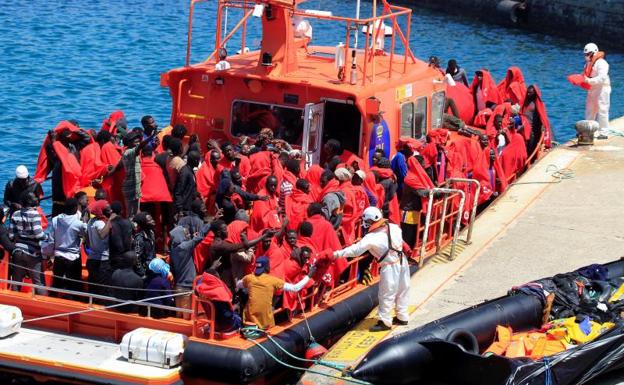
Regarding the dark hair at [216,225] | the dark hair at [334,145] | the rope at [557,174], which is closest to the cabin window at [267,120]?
the dark hair at [334,145]

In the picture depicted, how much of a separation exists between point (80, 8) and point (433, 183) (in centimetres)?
2724

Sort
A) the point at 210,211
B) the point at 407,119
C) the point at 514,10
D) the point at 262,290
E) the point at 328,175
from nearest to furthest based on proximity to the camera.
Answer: the point at 262,290 < the point at 328,175 < the point at 210,211 < the point at 407,119 < the point at 514,10

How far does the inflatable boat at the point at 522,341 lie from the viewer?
9492 mm

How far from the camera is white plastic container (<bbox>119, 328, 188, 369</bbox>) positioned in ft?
31.7

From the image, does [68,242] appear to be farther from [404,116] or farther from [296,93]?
[404,116]

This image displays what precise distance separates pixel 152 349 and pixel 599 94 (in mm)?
10942

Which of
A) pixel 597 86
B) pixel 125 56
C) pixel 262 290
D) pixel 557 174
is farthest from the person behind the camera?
pixel 125 56

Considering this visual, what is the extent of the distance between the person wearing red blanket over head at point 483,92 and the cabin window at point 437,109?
7.58 feet

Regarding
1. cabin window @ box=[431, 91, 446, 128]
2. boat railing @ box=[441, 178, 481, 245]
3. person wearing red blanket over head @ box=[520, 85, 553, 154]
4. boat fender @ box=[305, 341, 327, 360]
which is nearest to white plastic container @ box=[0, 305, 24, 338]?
boat fender @ box=[305, 341, 327, 360]

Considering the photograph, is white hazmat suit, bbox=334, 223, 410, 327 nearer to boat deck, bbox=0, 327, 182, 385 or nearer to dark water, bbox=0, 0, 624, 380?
boat deck, bbox=0, 327, 182, 385

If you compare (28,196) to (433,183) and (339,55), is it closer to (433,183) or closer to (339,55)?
(339,55)

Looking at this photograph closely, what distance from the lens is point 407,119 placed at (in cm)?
1389

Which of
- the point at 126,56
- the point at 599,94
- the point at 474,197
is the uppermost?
the point at 599,94

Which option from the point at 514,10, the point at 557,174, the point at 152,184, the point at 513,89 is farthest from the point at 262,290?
the point at 514,10
